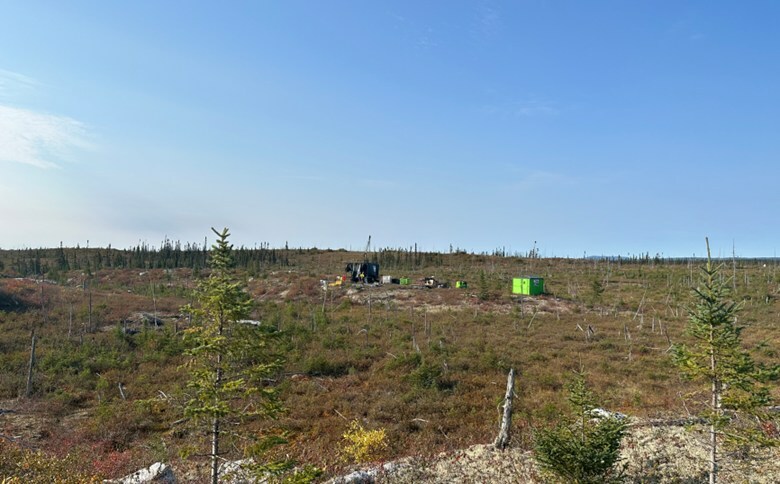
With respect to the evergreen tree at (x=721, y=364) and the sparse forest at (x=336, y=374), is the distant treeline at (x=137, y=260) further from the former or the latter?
the evergreen tree at (x=721, y=364)

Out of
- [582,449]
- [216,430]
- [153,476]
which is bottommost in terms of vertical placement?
[153,476]

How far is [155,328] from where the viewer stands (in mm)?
28625

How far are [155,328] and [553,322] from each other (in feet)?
95.3

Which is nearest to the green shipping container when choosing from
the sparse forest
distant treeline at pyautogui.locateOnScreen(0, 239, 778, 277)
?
the sparse forest

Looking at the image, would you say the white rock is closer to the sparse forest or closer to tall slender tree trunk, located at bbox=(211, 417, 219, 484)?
the sparse forest

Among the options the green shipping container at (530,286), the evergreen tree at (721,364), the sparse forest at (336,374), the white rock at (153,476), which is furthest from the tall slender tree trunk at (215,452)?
the green shipping container at (530,286)

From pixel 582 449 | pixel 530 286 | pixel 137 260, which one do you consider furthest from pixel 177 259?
pixel 582 449

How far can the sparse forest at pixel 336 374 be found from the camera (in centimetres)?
1162

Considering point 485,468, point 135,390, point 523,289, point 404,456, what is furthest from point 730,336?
point 523,289

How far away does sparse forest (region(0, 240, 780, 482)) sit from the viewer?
1162cm

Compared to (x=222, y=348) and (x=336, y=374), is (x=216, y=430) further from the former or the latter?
(x=336, y=374)

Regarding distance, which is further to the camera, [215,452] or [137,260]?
[137,260]

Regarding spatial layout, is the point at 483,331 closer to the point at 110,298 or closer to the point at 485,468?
the point at 485,468

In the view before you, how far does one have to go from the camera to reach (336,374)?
2117 cm
